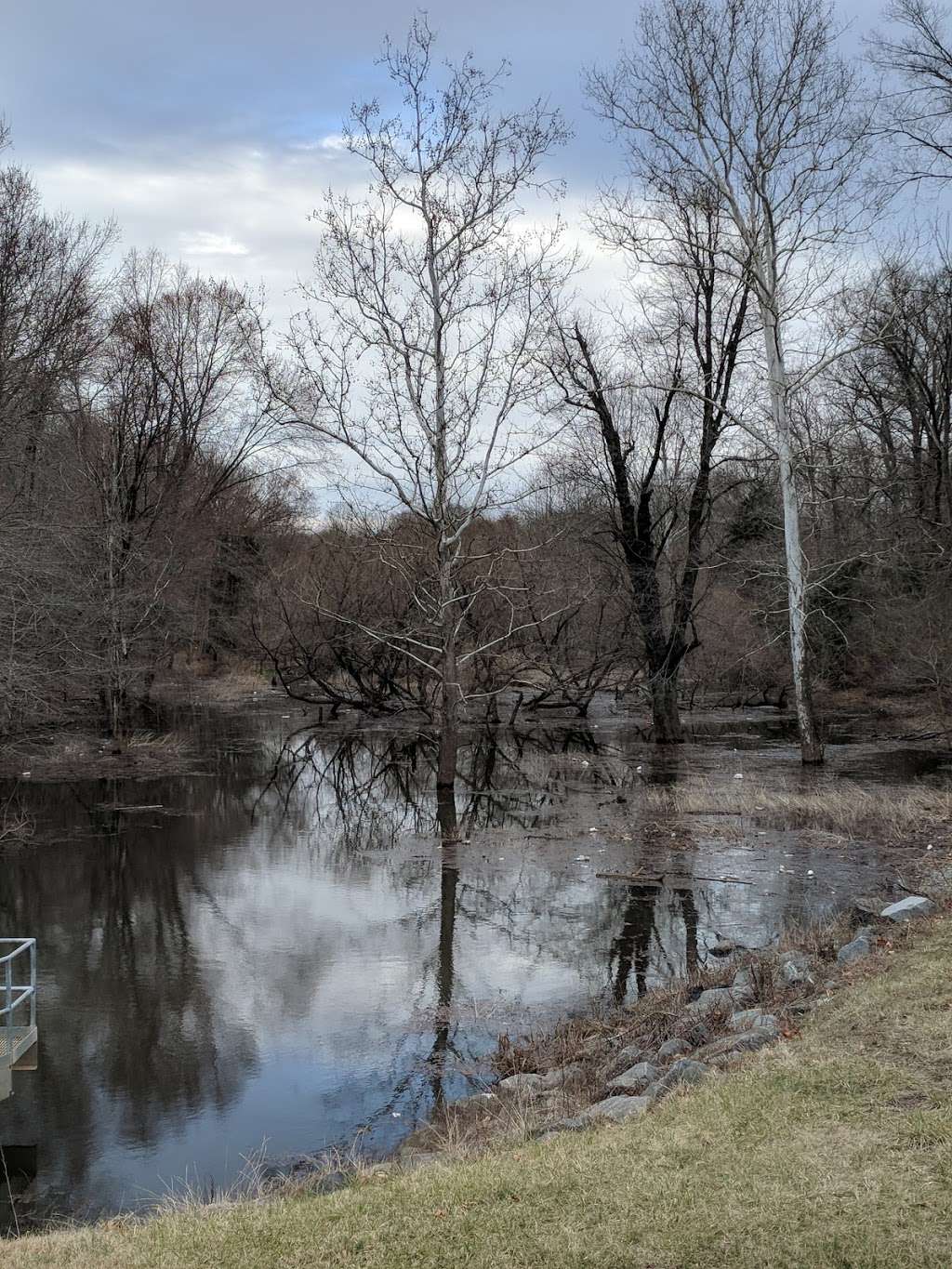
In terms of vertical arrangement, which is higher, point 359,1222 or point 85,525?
point 85,525

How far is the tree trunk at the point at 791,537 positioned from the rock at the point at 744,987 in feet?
44.6

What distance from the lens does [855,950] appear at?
921cm

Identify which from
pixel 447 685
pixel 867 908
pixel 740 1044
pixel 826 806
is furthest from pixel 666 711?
pixel 740 1044

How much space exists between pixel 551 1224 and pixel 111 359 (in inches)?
1222

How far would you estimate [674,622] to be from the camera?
89.1 ft

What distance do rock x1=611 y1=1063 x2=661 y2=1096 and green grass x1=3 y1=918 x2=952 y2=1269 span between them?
2.95 feet

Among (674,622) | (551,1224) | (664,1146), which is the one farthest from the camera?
(674,622)

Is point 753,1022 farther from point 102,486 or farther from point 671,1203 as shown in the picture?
point 102,486

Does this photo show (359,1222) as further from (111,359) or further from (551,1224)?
(111,359)

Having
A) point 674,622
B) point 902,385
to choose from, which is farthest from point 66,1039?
point 902,385

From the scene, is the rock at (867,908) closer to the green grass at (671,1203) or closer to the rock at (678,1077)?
the rock at (678,1077)

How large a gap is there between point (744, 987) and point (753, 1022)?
1219 mm

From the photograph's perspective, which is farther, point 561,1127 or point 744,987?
point 744,987

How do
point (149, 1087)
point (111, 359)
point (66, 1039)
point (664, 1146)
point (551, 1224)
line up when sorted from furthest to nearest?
1. point (111, 359)
2. point (66, 1039)
3. point (149, 1087)
4. point (664, 1146)
5. point (551, 1224)
